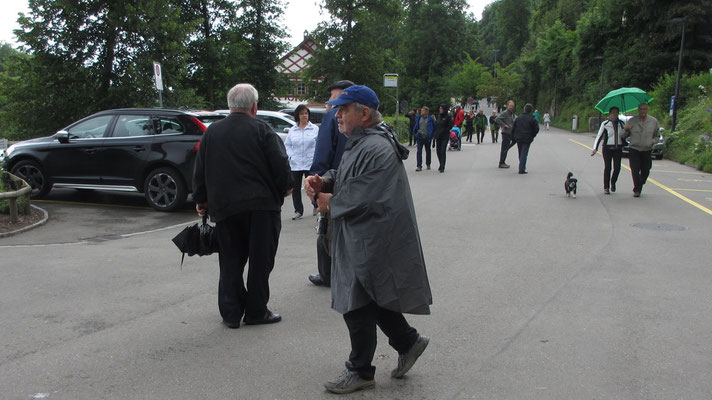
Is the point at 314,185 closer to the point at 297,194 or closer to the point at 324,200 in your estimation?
the point at 324,200

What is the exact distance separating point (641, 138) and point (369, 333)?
10185 mm

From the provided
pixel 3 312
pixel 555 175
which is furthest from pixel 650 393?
pixel 555 175

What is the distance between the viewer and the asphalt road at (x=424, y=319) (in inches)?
156

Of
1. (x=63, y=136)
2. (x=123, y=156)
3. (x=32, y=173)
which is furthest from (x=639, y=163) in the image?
(x=32, y=173)

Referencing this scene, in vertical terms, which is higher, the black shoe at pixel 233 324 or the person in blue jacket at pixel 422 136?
the person in blue jacket at pixel 422 136

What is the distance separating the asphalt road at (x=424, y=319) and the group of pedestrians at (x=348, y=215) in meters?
0.39

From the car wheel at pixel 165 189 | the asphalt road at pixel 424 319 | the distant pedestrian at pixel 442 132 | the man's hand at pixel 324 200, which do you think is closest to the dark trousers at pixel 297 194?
the asphalt road at pixel 424 319

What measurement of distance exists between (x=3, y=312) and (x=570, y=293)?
5.07 meters

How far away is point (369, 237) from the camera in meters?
3.48

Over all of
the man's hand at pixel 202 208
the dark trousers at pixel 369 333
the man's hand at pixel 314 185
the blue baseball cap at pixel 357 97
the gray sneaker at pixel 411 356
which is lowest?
the gray sneaker at pixel 411 356

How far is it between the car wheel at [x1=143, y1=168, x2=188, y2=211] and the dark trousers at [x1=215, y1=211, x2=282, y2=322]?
20.3 feet

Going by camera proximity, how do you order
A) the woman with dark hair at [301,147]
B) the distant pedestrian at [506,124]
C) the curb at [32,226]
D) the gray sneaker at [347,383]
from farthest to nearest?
the distant pedestrian at [506,124] < the woman with dark hair at [301,147] < the curb at [32,226] < the gray sneaker at [347,383]

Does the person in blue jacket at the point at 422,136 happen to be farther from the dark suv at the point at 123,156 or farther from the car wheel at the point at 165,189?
the car wheel at the point at 165,189

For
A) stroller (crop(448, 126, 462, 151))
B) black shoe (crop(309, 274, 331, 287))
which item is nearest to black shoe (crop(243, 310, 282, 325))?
black shoe (crop(309, 274, 331, 287))
